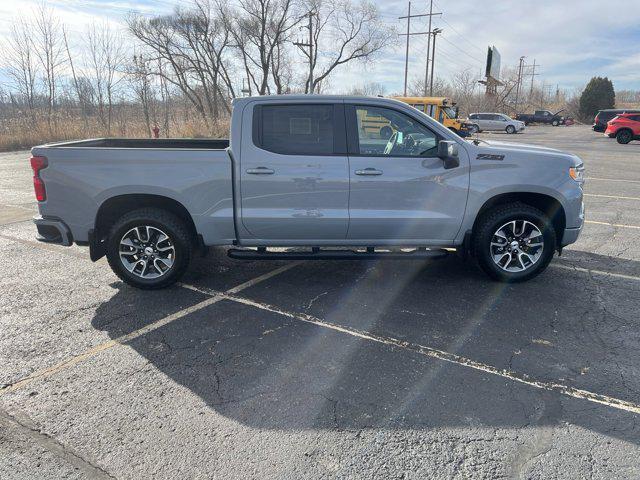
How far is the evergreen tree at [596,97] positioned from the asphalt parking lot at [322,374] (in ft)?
217

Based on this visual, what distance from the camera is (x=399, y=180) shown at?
4.58 m

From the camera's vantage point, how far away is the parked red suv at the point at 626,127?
86.0 feet

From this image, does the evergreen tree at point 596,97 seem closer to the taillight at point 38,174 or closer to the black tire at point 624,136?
the black tire at point 624,136

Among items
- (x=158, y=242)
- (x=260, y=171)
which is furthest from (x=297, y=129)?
(x=158, y=242)

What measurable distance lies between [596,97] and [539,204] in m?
67.3

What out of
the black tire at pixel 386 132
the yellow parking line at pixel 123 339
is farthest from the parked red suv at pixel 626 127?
the yellow parking line at pixel 123 339

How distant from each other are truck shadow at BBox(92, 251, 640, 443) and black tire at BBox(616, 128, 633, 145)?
85.9 ft

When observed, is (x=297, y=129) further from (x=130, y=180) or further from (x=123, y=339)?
(x=123, y=339)

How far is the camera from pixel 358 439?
2646 mm

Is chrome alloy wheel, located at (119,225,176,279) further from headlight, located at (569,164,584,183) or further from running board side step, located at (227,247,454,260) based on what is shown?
headlight, located at (569,164,584,183)

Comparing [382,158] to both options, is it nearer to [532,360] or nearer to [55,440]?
[532,360]

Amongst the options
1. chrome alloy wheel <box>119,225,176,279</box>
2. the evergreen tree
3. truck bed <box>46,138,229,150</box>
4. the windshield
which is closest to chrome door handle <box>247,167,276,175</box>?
chrome alloy wheel <box>119,225,176,279</box>

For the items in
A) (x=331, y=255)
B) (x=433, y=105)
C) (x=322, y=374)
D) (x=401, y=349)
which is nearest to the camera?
(x=322, y=374)

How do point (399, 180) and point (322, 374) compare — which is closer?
point (322, 374)
